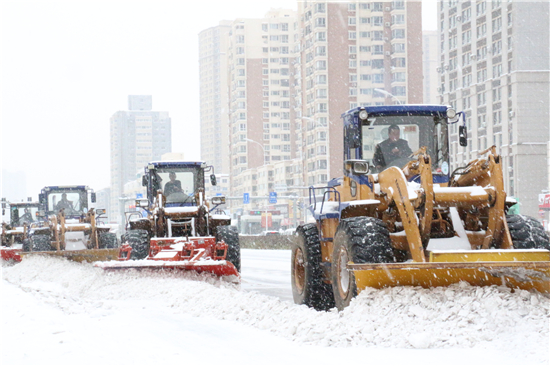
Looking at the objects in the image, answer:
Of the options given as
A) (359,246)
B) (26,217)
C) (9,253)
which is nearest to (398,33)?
(26,217)

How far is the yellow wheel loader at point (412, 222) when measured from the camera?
725 centimetres

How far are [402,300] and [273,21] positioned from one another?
405ft

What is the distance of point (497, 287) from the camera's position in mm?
7188

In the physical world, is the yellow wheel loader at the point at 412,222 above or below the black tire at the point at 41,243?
above

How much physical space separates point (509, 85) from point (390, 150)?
6893 centimetres

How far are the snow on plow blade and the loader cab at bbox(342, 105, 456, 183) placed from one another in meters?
3.42

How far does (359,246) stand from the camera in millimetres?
7660

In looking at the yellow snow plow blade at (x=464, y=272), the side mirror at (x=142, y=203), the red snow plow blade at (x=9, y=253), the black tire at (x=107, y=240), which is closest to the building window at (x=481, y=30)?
the red snow plow blade at (x=9, y=253)

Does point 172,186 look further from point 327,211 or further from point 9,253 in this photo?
point 9,253

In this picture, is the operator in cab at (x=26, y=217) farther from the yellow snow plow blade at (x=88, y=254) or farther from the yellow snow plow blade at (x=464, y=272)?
the yellow snow plow blade at (x=464, y=272)

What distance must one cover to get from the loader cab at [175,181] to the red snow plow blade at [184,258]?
1.78m

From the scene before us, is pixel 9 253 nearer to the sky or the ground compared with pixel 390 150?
Result: nearer to the ground

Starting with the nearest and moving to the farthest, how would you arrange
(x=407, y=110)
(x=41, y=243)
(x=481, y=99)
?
1. (x=407, y=110)
2. (x=41, y=243)
3. (x=481, y=99)

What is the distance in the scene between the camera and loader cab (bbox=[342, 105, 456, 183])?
30.7 feet
